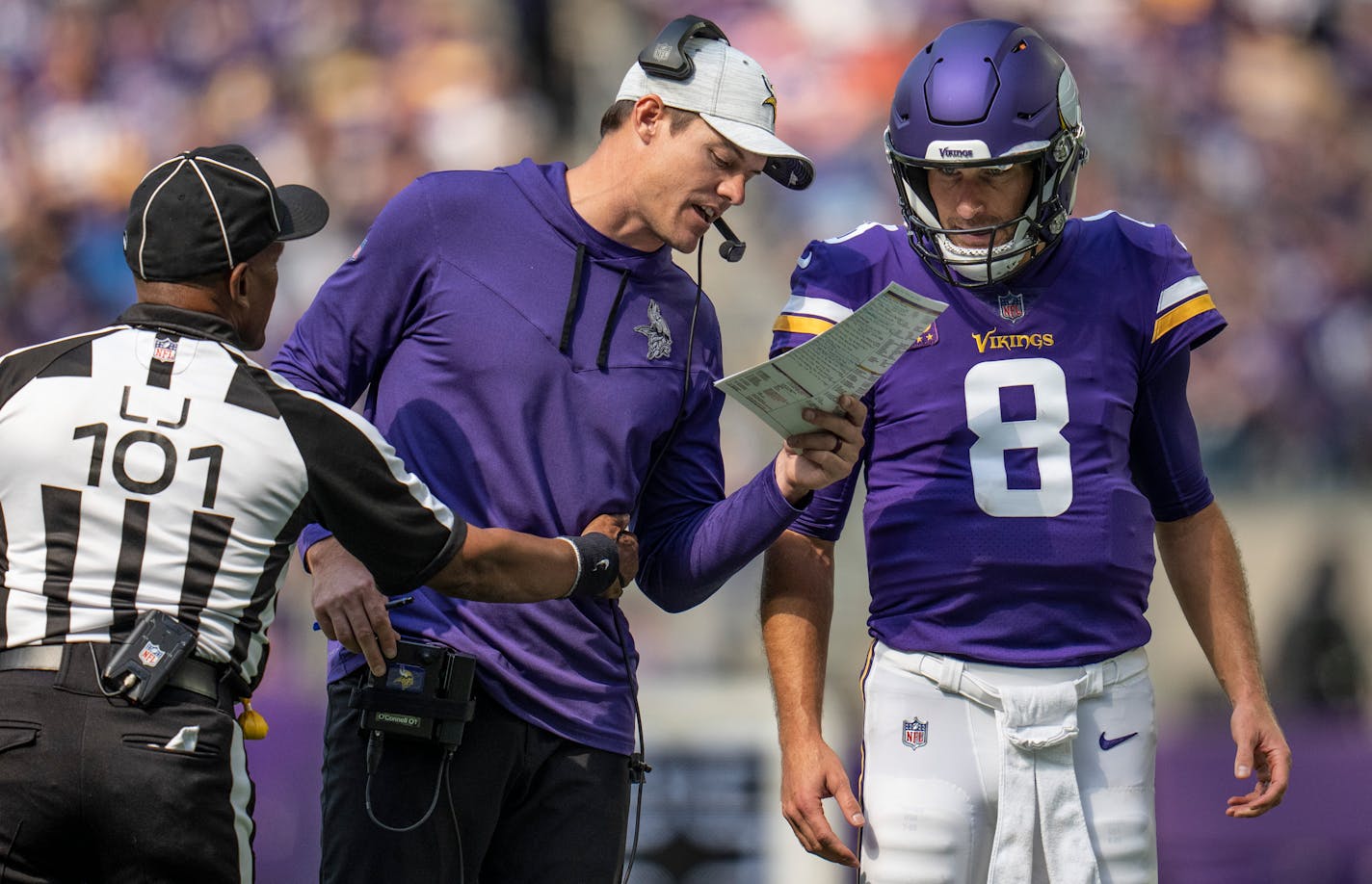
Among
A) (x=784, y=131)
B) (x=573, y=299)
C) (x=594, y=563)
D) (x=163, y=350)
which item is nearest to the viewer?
(x=163, y=350)

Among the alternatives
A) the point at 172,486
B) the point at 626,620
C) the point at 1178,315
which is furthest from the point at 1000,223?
the point at 172,486

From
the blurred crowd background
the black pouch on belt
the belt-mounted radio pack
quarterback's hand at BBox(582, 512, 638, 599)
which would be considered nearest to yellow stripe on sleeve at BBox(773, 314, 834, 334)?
quarterback's hand at BBox(582, 512, 638, 599)

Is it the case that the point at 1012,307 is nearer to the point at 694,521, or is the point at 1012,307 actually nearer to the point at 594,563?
the point at 694,521

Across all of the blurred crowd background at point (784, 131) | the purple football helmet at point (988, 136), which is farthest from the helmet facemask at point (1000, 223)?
the blurred crowd background at point (784, 131)

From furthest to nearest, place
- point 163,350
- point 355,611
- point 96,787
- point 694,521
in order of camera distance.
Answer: point 694,521, point 355,611, point 163,350, point 96,787

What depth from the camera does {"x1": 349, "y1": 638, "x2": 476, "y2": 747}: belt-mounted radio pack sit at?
3.19 m

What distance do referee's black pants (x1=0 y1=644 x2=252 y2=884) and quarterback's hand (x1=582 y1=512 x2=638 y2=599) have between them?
0.87 metres

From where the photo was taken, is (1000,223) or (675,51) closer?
(1000,223)

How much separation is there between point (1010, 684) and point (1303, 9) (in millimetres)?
9415

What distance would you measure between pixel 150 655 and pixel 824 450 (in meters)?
1.24

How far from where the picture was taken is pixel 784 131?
10.5 meters

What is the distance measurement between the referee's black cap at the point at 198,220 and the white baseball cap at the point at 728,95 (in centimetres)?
92

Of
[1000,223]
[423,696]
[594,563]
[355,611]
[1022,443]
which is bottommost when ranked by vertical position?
[423,696]

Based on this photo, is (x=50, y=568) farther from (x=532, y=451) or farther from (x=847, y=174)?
(x=847, y=174)
